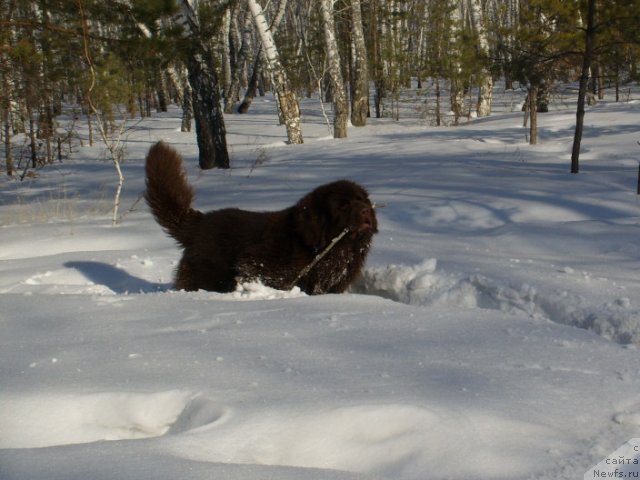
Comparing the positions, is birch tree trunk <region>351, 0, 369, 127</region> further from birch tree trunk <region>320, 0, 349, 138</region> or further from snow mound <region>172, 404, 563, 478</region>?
snow mound <region>172, 404, 563, 478</region>

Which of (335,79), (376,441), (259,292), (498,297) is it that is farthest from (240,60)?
(376,441)

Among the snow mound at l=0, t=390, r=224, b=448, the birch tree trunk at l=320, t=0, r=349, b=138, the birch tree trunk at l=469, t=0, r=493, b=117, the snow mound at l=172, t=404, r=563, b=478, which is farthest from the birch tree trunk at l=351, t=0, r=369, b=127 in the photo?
the snow mound at l=172, t=404, r=563, b=478

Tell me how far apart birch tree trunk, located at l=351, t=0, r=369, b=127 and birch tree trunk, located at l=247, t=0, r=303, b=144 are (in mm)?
3997

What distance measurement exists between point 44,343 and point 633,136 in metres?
13.9

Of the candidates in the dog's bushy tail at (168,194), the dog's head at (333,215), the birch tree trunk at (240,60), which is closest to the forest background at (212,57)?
the birch tree trunk at (240,60)

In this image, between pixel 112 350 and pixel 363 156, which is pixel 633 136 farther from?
pixel 112 350

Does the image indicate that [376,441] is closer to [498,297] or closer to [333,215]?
[498,297]

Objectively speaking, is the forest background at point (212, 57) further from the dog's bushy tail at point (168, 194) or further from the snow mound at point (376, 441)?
the snow mound at point (376, 441)

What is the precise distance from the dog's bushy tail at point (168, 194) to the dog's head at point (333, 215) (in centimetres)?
90

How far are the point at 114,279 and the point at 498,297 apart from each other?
298cm

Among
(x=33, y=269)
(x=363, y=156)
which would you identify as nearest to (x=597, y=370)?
(x=33, y=269)

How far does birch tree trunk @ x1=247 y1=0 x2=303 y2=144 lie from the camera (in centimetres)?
1530

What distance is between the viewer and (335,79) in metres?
18.6

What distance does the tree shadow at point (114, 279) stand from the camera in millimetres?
5117
